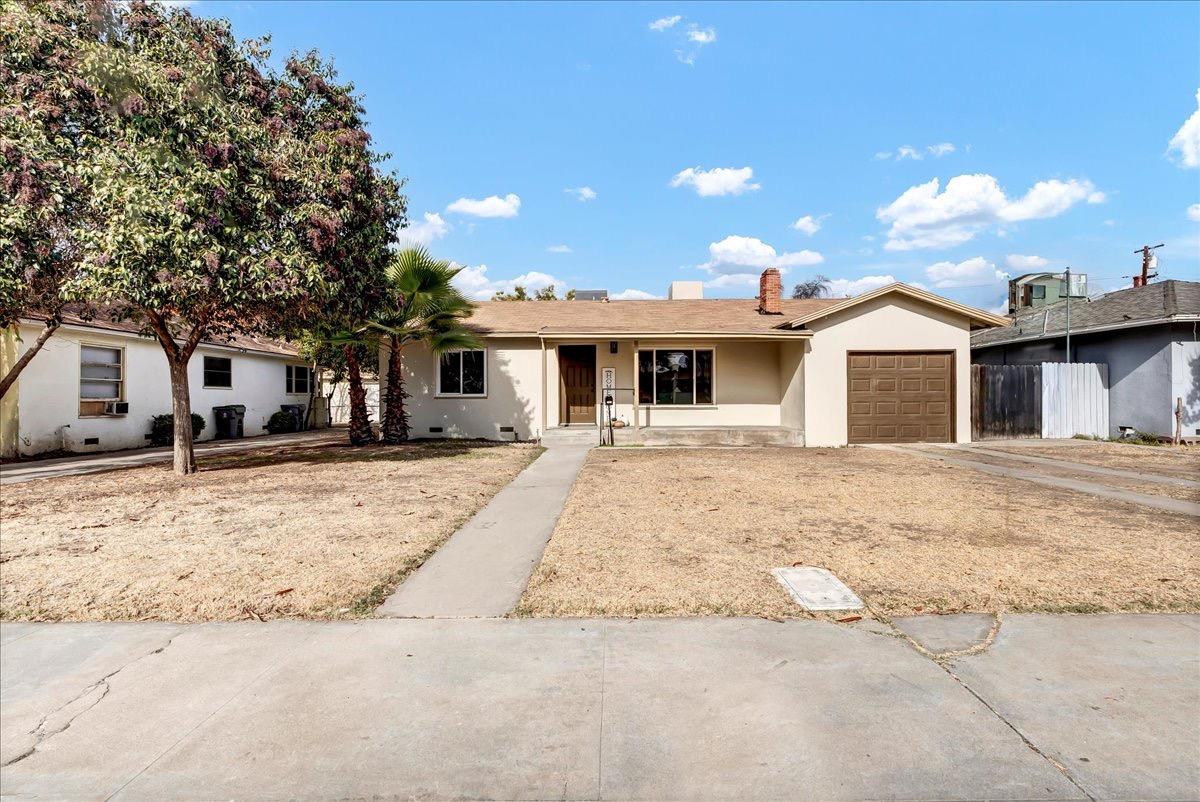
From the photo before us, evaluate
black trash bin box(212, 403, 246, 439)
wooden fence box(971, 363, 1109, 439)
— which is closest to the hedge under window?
black trash bin box(212, 403, 246, 439)

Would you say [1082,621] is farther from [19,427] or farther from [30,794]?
[19,427]

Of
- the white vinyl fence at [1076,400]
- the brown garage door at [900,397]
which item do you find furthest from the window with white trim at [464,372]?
the white vinyl fence at [1076,400]

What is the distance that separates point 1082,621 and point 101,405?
18580 millimetres

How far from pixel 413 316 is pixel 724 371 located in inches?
327

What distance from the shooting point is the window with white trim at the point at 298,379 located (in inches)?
862

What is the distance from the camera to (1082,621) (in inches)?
145

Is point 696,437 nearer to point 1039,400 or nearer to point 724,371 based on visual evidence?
point 724,371

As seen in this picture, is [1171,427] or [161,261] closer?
[161,261]

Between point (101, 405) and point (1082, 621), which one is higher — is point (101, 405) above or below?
above

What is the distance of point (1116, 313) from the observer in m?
16.8

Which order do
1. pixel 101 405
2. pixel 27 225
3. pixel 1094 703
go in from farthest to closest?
pixel 101 405, pixel 27 225, pixel 1094 703

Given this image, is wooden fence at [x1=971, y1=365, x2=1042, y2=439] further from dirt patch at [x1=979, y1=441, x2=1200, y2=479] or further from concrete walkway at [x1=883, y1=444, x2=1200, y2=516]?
concrete walkway at [x1=883, y1=444, x2=1200, y2=516]

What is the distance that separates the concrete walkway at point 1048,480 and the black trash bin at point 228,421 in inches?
730

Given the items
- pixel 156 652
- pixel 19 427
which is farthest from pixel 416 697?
pixel 19 427
